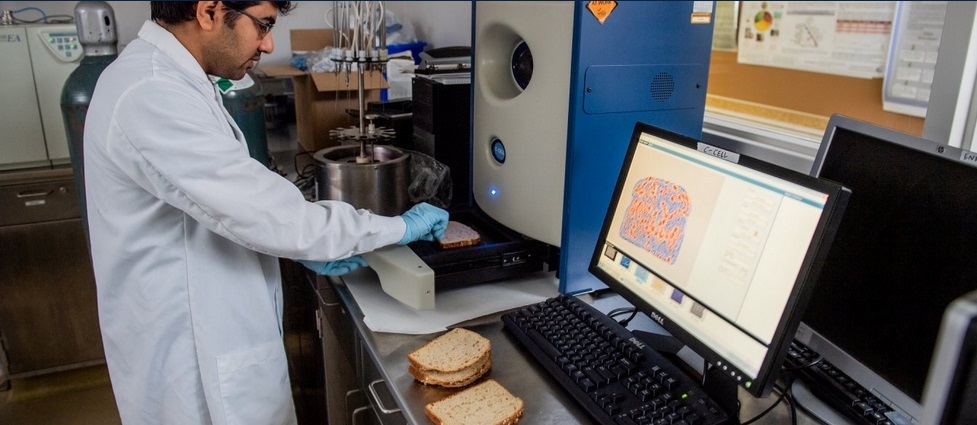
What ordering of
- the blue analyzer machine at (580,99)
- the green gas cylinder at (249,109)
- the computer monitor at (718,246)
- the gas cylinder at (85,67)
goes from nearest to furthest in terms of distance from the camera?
the computer monitor at (718,246) < the blue analyzer machine at (580,99) < the green gas cylinder at (249,109) < the gas cylinder at (85,67)

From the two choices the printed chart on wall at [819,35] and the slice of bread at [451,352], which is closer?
the slice of bread at [451,352]

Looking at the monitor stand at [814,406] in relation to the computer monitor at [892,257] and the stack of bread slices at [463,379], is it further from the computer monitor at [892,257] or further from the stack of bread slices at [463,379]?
the stack of bread slices at [463,379]

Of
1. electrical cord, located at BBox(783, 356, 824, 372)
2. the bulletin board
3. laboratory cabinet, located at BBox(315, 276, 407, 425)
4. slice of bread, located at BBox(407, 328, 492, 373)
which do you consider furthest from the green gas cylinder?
the bulletin board

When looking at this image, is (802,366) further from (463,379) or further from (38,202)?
(38,202)

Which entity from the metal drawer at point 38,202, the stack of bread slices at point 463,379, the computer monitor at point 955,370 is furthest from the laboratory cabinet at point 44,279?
the computer monitor at point 955,370

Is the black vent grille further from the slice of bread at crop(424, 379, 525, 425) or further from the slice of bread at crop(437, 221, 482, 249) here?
the slice of bread at crop(424, 379, 525, 425)

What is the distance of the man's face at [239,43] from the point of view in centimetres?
113

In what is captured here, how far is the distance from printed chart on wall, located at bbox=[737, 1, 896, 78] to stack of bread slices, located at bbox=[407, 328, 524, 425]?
2.38 m

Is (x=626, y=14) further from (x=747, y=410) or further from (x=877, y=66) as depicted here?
(x=877, y=66)

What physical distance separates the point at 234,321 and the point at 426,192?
21.6 inches

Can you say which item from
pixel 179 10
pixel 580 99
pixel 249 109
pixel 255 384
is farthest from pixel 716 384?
pixel 249 109

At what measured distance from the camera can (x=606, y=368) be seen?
1010 millimetres

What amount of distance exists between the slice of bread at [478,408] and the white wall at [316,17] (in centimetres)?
182

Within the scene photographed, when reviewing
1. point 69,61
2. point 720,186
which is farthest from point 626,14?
point 69,61
